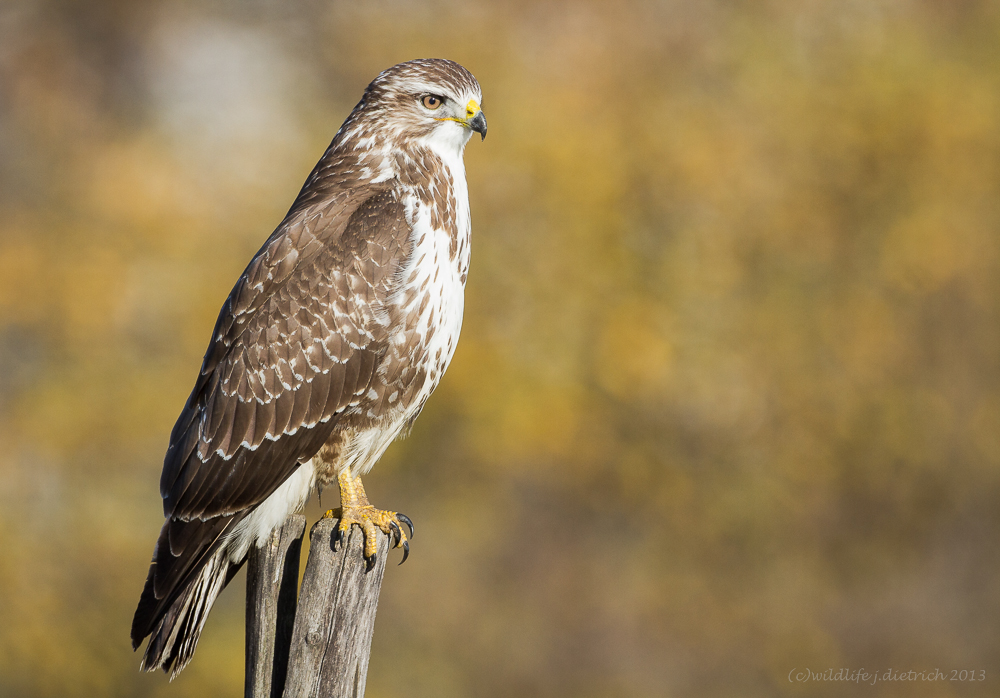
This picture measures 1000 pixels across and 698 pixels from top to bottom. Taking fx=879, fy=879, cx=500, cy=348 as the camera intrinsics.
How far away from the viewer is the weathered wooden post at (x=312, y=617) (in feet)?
9.91

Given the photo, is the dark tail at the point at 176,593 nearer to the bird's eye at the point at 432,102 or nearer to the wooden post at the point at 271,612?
the wooden post at the point at 271,612

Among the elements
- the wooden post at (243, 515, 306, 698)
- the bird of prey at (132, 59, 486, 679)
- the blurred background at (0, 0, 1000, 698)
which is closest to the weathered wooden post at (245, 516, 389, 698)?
the wooden post at (243, 515, 306, 698)

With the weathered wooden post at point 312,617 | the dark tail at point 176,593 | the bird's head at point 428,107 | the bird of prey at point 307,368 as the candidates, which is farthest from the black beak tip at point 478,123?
the dark tail at point 176,593

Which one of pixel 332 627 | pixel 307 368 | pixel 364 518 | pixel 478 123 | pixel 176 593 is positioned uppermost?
pixel 478 123

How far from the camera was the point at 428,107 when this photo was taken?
147 inches

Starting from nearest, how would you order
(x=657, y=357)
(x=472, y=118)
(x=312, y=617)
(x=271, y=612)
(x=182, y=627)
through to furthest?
(x=312, y=617)
(x=271, y=612)
(x=182, y=627)
(x=472, y=118)
(x=657, y=357)

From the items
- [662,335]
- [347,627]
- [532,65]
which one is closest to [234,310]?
[347,627]

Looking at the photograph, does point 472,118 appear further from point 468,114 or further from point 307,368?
point 307,368

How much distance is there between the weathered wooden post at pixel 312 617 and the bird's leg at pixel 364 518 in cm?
4

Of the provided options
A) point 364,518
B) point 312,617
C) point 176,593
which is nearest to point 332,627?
point 312,617

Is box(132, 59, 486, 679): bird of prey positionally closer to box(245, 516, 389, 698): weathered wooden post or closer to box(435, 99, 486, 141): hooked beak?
box(245, 516, 389, 698): weathered wooden post

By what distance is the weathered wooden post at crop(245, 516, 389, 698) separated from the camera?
3.02 metres

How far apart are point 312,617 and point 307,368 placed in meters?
0.96

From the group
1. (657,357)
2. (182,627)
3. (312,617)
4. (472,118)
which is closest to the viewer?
(312,617)
